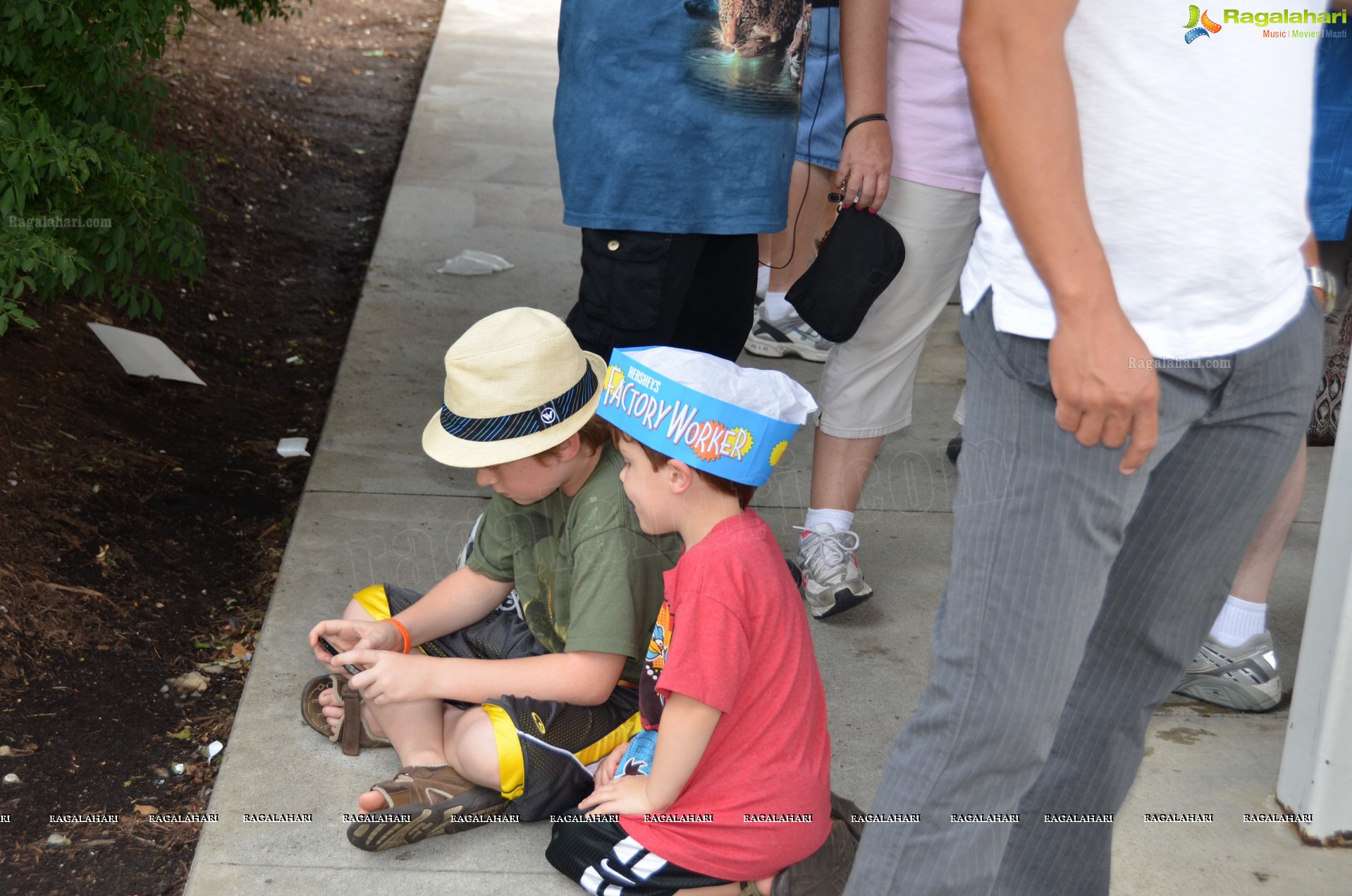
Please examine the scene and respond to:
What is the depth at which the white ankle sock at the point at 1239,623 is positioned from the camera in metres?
2.74

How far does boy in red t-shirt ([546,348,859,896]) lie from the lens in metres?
1.98

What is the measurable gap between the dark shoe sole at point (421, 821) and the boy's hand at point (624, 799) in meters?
0.26

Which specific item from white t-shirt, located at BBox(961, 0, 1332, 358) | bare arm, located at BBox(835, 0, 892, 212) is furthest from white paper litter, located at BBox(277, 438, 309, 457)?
white t-shirt, located at BBox(961, 0, 1332, 358)

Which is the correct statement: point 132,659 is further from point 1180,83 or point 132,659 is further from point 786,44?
point 1180,83

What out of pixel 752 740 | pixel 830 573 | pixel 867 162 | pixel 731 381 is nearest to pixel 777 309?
pixel 830 573

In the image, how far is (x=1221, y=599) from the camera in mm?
1694

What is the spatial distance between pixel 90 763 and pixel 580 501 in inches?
43.9

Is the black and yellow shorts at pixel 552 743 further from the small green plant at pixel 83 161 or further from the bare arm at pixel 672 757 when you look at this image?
the small green plant at pixel 83 161

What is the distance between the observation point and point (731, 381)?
79.1 inches

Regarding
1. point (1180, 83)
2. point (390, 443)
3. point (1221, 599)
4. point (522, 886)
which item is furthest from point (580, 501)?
point (390, 443)

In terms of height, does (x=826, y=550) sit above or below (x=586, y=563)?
below

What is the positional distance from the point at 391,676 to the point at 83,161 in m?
1.55

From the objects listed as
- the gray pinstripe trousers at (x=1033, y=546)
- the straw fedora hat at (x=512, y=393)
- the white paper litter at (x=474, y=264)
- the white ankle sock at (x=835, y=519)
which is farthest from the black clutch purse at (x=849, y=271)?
the white paper litter at (x=474, y=264)

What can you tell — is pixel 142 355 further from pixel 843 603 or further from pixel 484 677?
pixel 843 603
